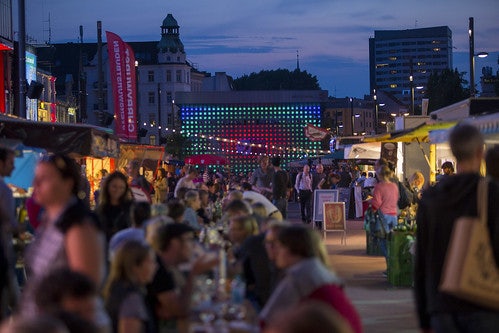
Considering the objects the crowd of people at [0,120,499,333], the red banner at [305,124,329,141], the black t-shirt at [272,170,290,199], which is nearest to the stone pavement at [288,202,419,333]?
the black t-shirt at [272,170,290,199]

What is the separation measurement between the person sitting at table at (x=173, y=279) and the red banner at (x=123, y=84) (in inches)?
1061

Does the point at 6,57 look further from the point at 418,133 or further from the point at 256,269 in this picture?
the point at 256,269

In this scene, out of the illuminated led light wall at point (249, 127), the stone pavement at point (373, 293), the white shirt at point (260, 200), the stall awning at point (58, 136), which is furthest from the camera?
the illuminated led light wall at point (249, 127)

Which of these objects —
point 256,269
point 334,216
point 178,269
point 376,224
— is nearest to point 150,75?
point 334,216

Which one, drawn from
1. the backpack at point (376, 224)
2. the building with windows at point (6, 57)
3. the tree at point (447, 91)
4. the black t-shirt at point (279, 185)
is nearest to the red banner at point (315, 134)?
the building with windows at point (6, 57)

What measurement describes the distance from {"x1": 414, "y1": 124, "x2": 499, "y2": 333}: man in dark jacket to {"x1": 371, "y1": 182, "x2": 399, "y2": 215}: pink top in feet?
43.6

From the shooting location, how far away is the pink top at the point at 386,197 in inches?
765

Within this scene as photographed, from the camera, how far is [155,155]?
126 ft

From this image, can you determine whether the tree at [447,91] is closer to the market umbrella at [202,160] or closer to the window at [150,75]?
the market umbrella at [202,160]

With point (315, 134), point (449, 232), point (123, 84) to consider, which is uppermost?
point (123, 84)

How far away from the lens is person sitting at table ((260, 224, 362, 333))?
579cm

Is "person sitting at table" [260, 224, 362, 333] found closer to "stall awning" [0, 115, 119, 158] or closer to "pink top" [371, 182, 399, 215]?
"stall awning" [0, 115, 119, 158]

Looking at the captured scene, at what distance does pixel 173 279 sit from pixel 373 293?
30.8 feet

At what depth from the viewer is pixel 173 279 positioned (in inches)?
269
